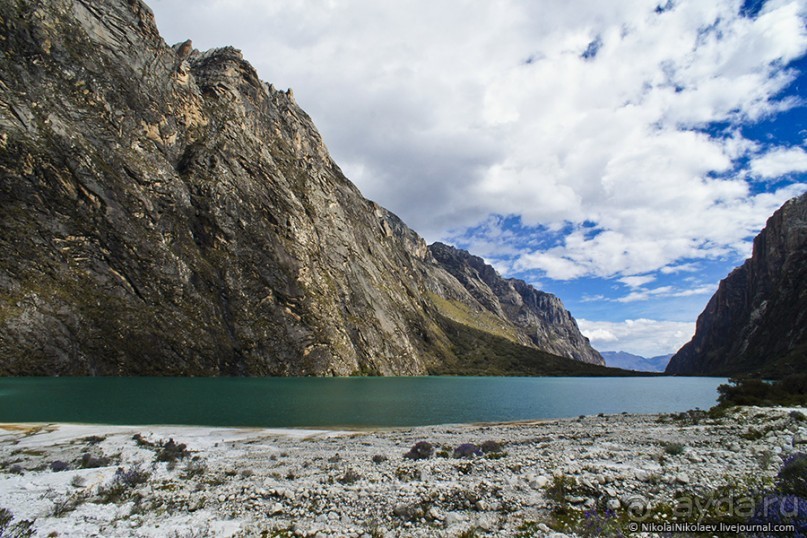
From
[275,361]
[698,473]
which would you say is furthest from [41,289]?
[698,473]

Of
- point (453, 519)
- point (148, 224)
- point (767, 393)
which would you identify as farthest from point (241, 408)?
point (148, 224)

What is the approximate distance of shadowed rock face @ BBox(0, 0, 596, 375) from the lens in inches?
3563

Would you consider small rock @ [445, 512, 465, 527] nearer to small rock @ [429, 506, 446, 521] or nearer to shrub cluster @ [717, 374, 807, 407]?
small rock @ [429, 506, 446, 521]

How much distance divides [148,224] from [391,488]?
117279mm

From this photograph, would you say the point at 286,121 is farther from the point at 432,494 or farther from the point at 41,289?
the point at 432,494

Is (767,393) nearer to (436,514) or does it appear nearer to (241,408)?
(436,514)

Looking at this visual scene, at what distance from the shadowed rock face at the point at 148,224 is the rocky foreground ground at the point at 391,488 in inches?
3345

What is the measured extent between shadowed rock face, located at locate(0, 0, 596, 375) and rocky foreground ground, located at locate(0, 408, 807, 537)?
279 ft

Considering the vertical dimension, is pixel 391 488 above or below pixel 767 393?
below

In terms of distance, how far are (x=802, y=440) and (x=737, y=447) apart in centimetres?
222

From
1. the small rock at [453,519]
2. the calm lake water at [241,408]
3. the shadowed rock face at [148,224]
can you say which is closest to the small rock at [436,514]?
the small rock at [453,519]

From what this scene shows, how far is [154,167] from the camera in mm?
117250

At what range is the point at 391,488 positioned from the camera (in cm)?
1331

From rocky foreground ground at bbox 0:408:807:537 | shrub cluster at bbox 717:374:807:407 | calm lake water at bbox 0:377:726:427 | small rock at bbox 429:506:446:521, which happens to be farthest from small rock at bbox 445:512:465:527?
shrub cluster at bbox 717:374:807:407
